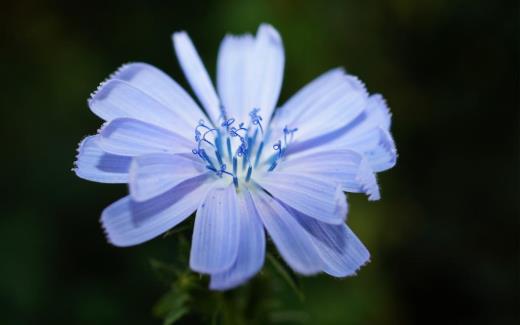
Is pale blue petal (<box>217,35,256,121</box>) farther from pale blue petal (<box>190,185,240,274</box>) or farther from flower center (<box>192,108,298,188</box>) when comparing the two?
pale blue petal (<box>190,185,240,274</box>)

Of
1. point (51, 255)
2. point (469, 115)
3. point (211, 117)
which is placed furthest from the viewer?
point (469, 115)

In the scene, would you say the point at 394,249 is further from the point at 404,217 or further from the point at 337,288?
the point at 337,288

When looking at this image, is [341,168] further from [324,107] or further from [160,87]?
[160,87]

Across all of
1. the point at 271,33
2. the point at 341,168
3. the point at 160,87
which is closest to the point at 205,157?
the point at 160,87

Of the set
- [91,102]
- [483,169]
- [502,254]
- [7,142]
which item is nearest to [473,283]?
[502,254]

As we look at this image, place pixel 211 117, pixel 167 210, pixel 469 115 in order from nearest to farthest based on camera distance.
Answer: pixel 167 210 → pixel 211 117 → pixel 469 115

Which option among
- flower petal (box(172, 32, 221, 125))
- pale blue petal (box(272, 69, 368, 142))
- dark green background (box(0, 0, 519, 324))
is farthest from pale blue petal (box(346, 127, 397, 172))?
dark green background (box(0, 0, 519, 324))
